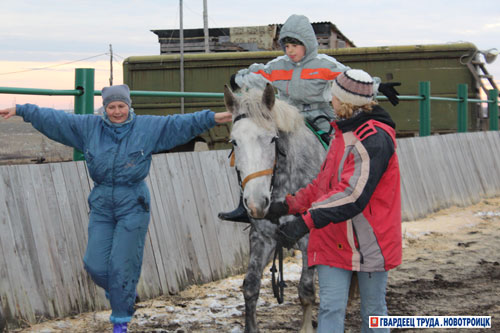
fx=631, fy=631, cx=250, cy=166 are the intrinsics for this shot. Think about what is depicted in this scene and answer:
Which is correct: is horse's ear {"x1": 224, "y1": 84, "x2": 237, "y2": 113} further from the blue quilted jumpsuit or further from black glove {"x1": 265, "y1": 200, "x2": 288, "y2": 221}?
black glove {"x1": 265, "y1": 200, "x2": 288, "y2": 221}

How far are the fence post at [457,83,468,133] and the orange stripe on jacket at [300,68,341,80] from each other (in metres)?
9.25

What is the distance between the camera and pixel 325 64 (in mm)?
5270

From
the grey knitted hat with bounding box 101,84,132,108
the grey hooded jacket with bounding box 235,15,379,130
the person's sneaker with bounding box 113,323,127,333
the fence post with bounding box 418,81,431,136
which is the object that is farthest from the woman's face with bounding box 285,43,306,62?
the fence post with bounding box 418,81,431,136

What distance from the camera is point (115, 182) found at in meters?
4.30

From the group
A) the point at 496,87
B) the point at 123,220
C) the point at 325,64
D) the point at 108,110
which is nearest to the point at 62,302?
the point at 123,220

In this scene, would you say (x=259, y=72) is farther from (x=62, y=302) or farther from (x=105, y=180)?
(x=62, y=302)

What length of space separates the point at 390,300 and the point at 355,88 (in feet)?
10.4

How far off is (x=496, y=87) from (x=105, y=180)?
506 inches

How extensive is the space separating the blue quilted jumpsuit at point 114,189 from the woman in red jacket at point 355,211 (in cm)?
136

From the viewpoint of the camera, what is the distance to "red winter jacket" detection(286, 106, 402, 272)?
10.6 feet

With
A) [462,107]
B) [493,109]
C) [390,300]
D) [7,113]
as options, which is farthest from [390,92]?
[493,109]

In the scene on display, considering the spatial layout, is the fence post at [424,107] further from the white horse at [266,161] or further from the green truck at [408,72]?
the white horse at [266,161]

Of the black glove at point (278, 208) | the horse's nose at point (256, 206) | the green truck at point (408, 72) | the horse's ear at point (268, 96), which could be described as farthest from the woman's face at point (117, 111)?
the green truck at point (408, 72)

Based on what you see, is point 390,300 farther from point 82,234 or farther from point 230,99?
point 82,234
